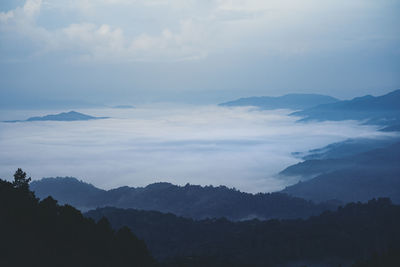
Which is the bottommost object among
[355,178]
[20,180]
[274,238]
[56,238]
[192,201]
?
[274,238]

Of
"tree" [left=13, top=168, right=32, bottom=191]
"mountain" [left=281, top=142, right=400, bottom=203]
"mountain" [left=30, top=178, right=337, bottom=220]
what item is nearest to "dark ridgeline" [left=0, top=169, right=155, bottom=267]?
"tree" [left=13, top=168, right=32, bottom=191]

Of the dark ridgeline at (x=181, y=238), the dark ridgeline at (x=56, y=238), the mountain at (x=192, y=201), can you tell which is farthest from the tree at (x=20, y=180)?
the mountain at (x=192, y=201)

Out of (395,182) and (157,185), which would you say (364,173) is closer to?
(395,182)

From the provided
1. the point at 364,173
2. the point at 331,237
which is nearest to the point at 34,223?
the point at 331,237

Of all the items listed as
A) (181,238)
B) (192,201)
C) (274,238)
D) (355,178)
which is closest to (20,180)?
(274,238)

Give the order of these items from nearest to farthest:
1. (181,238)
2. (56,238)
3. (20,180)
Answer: (56,238) → (20,180) → (181,238)

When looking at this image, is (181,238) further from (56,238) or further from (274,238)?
(56,238)

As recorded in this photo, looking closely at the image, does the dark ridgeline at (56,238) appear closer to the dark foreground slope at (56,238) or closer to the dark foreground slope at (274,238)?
the dark foreground slope at (56,238)
